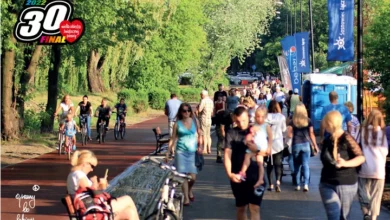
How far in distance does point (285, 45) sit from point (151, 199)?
29.6m

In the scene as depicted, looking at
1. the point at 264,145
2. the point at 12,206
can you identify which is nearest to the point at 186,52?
the point at 12,206

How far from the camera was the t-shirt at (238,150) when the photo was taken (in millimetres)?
9789

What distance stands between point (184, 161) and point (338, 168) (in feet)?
14.9

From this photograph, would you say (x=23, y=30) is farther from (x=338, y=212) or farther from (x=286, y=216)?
(x=338, y=212)

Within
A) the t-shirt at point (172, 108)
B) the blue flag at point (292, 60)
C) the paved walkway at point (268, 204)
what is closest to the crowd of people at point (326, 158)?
the paved walkway at point (268, 204)

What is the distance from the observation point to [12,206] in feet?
44.9

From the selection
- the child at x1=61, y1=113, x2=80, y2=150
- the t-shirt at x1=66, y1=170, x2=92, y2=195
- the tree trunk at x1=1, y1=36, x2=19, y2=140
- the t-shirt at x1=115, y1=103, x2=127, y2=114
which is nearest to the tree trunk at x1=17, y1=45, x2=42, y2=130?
the tree trunk at x1=1, y1=36, x2=19, y2=140

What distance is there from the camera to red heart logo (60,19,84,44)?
23192mm

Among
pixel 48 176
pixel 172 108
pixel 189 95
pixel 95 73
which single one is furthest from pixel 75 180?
pixel 189 95

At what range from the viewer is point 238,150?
9836mm

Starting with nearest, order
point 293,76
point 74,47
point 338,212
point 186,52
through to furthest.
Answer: point 338,212 → point 74,47 → point 293,76 → point 186,52

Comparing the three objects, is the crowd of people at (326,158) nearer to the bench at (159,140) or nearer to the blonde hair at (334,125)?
the blonde hair at (334,125)

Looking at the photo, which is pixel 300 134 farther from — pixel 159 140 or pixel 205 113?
pixel 159 140

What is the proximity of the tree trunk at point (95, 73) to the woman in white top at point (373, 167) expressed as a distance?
38.6 m
